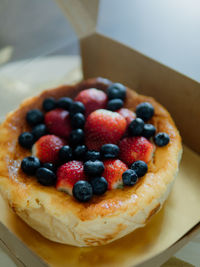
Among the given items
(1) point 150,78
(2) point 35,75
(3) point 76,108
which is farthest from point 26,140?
(2) point 35,75

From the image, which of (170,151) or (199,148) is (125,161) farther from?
(199,148)

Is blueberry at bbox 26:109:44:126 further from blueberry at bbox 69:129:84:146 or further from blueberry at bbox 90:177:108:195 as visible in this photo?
blueberry at bbox 90:177:108:195

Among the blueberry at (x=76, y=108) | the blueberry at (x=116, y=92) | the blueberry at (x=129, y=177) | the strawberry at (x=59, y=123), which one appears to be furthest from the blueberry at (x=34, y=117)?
the blueberry at (x=129, y=177)

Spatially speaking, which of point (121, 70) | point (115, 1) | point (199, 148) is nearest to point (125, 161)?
point (199, 148)

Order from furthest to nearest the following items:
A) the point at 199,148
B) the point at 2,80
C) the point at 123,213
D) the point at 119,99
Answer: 1. the point at 2,80
2. the point at 199,148
3. the point at 119,99
4. the point at 123,213

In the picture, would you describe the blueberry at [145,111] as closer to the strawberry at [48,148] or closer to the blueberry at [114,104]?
the blueberry at [114,104]

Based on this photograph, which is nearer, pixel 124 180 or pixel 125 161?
pixel 124 180
